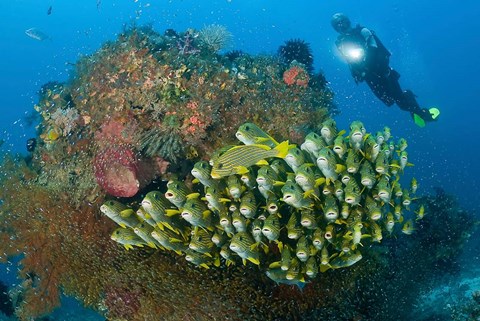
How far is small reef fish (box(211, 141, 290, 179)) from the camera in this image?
14.6ft

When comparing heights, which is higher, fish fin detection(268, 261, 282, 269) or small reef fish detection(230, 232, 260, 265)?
small reef fish detection(230, 232, 260, 265)

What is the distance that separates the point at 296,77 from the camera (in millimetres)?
9195

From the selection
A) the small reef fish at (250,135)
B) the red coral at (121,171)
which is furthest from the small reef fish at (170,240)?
the red coral at (121,171)

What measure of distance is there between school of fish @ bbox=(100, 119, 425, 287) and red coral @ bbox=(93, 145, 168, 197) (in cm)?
121

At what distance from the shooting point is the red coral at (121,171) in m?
6.46

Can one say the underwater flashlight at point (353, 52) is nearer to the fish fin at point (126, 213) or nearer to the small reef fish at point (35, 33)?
the fish fin at point (126, 213)

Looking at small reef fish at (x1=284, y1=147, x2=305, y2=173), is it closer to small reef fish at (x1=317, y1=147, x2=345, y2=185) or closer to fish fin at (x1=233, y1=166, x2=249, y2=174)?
small reef fish at (x1=317, y1=147, x2=345, y2=185)

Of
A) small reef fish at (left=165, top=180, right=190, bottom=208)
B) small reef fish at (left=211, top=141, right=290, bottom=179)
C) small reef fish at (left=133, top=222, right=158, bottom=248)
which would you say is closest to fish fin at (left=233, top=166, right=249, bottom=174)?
small reef fish at (left=211, top=141, right=290, bottom=179)

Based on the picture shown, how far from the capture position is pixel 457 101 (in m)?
114

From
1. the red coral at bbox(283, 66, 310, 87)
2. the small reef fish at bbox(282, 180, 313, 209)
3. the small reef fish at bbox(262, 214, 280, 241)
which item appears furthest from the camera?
the red coral at bbox(283, 66, 310, 87)

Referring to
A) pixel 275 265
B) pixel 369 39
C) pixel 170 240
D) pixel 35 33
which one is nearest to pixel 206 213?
pixel 170 240

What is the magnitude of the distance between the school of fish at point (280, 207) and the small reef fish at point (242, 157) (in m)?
0.01

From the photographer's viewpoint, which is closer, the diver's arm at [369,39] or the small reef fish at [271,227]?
the small reef fish at [271,227]

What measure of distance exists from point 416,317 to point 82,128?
9030 mm
